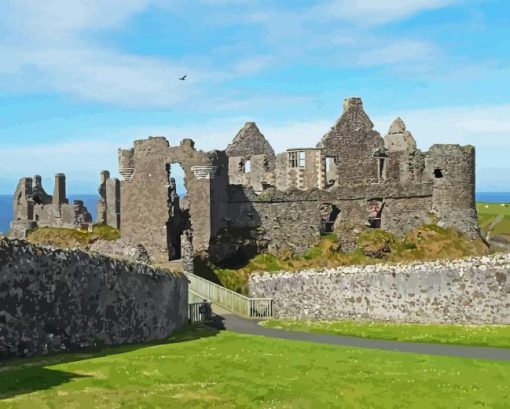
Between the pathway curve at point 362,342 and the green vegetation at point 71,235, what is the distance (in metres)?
17.6

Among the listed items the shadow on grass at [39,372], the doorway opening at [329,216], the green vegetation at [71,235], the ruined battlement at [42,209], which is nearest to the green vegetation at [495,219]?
the doorway opening at [329,216]

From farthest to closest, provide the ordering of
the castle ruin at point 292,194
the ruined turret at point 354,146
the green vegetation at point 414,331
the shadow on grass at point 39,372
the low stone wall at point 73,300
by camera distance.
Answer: the ruined turret at point 354,146 → the castle ruin at point 292,194 → the green vegetation at point 414,331 → the low stone wall at point 73,300 → the shadow on grass at point 39,372

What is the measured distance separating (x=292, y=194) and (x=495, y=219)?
38865mm

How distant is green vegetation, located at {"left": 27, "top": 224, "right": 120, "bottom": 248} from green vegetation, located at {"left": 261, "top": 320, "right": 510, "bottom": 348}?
20046 mm

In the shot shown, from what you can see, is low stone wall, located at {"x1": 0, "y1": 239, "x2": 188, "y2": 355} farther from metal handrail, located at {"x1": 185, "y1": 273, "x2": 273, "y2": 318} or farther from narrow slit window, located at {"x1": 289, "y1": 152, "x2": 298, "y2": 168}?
narrow slit window, located at {"x1": 289, "y1": 152, "x2": 298, "y2": 168}

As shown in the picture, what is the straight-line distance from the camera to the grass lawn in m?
16.2

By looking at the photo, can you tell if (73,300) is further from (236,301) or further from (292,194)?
(292,194)

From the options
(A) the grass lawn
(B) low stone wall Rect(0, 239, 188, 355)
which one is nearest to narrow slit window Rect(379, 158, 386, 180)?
(B) low stone wall Rect(0, 239, 188, 355)

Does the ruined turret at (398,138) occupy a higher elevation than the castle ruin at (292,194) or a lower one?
higher

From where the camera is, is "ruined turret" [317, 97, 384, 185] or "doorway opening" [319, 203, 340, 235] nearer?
"doorway opening" [319, 203, 340, 235]

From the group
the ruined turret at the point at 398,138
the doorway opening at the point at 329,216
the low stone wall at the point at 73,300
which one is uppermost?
the ruined turret at the point at 398,138

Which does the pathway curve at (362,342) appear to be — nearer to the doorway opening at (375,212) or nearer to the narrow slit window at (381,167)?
the doorway opening at (375,212)

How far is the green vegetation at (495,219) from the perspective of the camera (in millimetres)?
76500

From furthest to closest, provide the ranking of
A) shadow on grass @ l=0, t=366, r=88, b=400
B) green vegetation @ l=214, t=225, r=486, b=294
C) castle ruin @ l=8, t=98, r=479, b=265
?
green vegetation @ l=214, t=225, r=486, b=294 → castle ruin @ l=8, t=98, r=479, b=265 → shadow on grass @ l=0, t=366, r=88, b=400
